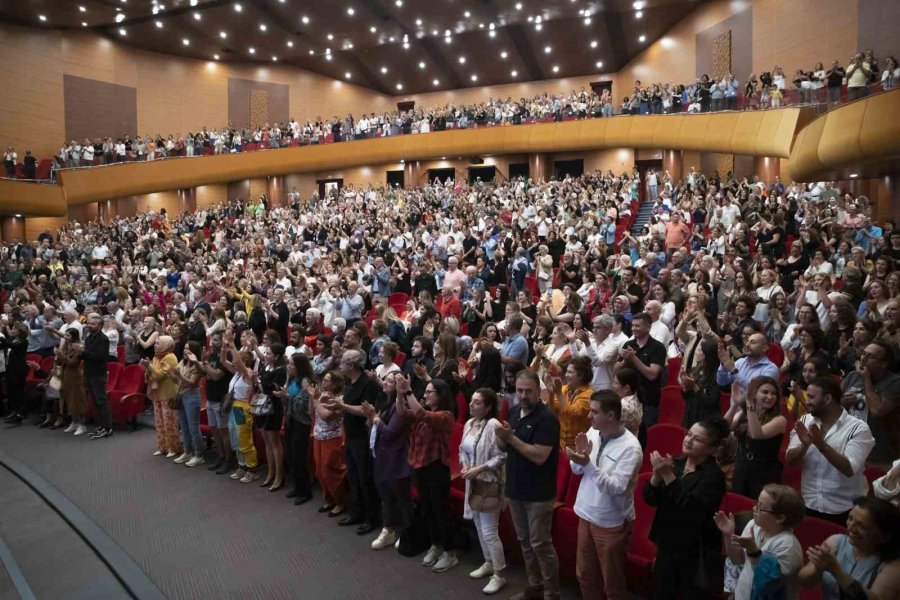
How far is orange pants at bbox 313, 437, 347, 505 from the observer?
19.1ft

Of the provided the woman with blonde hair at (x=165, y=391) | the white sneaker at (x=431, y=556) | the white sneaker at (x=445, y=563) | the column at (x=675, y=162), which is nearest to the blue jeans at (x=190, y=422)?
the woman with blonde hair at (x=165, y=391)

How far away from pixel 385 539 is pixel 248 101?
1220 inches

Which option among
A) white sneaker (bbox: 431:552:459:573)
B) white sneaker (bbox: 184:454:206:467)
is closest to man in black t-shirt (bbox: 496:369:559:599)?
white sneaker (bbox: 431:552:459:573)

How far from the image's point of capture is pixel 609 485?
3.51 meters

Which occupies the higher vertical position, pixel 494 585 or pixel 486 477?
pixel 486 477

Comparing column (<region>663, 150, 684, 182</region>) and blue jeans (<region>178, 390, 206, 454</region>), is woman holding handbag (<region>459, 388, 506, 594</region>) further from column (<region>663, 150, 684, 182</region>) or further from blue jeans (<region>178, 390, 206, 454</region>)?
column (<region>663, 150, 684, 182</region>)

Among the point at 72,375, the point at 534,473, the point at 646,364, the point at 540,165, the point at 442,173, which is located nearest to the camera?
the point at 534,473

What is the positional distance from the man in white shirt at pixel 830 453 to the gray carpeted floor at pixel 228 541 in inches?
63.5

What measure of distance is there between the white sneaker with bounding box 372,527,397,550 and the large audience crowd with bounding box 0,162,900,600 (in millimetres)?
13

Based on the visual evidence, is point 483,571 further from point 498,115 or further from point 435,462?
point 498,115

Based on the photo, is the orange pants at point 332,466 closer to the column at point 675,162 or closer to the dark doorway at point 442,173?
the column at point 675,162

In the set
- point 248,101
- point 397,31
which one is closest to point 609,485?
point 397,31

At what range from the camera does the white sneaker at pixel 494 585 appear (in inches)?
172

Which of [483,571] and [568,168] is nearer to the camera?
[483,571]
